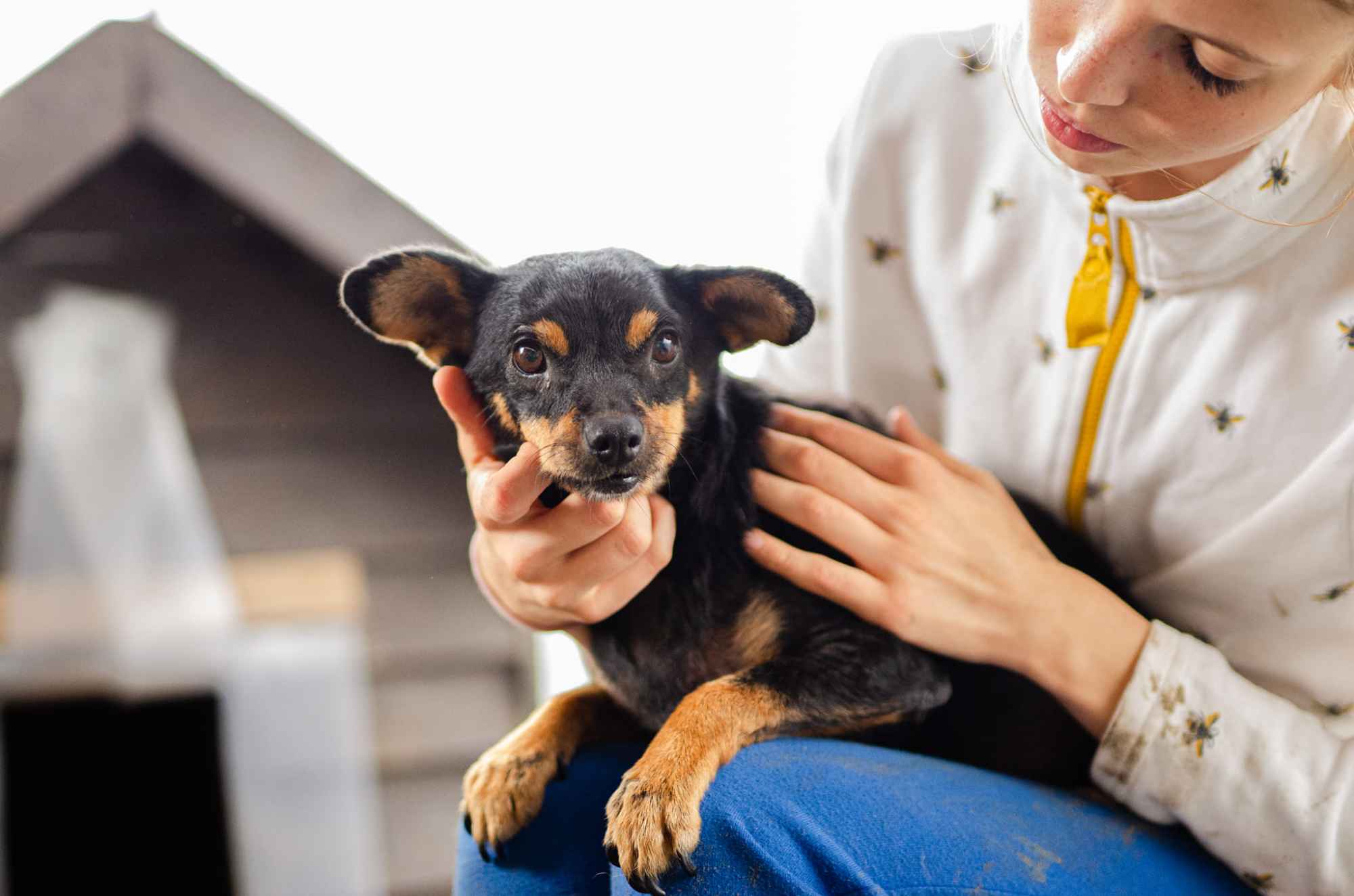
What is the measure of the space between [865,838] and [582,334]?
646 mm

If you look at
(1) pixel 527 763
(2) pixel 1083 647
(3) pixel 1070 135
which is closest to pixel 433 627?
(1) pixel 527 763

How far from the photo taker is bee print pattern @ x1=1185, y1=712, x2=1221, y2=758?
134 centimetres

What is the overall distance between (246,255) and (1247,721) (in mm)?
1873

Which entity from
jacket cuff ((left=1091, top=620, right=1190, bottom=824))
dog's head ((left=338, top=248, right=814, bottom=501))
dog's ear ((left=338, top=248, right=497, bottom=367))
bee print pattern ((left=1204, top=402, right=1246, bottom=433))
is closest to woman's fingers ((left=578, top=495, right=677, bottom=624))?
dog's head ((left=338, top=248, right=814, bottom=501))

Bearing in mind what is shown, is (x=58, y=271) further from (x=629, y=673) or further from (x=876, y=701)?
(x=876, y=701)

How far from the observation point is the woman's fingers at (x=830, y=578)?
1.41 meters

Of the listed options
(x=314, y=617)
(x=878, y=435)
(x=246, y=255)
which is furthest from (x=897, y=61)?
(x=314, y=617)

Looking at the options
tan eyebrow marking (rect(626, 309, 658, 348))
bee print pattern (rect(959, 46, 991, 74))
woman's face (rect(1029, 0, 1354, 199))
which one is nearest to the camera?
woman's face (rect(1029, 0, 1354, 199))

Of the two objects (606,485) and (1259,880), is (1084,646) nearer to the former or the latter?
(1259,880)

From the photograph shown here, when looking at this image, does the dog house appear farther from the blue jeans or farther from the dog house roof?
the blue jeans

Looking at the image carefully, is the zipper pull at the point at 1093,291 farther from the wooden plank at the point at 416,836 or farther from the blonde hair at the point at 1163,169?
the wooden plank at the point at 416,836

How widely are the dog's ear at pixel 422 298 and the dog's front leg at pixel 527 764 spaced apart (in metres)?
0.53

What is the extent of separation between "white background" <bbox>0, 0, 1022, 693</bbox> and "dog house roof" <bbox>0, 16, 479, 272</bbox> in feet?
0.11

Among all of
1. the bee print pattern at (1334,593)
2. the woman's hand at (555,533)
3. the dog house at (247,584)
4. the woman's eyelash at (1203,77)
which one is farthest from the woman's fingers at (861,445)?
the dog house at (247,584)
